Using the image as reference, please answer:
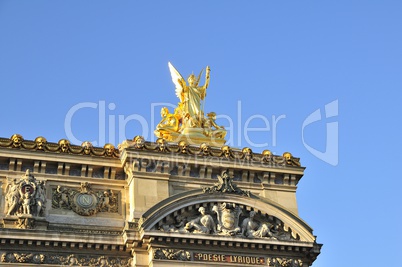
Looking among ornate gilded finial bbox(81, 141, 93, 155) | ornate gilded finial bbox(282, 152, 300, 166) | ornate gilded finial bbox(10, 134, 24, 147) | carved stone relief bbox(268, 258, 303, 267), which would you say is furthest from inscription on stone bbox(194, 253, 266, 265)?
ornate gilded finial bbox(10, 134, 24, 147)

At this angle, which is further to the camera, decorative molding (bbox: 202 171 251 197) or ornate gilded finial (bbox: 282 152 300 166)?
ornate gilded finial (bbox: 282 152 300 166)

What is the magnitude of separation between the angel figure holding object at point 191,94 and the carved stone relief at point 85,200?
5962 mm

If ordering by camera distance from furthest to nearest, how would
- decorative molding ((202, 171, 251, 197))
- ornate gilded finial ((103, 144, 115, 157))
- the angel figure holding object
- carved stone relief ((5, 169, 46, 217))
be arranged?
1. the angel figure holding object
2. ornate gilded finial ((103, 144, 115, 157))
3. decorative molding ((202, 171, 251, 197))
4. carved stone relief ((5, 169, 46, 217))

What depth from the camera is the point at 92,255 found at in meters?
32.1

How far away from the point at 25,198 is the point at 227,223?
25.7 ft

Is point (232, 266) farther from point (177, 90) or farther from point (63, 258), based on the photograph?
point (177, 90)

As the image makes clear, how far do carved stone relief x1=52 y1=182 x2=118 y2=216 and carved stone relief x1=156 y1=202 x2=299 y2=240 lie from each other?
8.47ft

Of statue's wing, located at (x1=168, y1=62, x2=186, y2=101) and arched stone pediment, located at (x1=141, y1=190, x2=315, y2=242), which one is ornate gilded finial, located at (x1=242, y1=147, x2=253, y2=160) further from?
statue's wing, located at (x1=168, y1=62, x2=186, y2=101)

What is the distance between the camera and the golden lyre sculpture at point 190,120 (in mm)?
37312

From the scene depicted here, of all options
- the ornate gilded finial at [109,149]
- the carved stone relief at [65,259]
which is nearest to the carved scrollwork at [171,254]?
the carved stone relief at [65,259]

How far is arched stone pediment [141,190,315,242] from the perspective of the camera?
3262 centimetres

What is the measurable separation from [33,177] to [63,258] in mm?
3524

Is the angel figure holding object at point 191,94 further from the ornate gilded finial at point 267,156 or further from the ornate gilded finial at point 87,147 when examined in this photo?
the ornate gilded finial at point 87,147

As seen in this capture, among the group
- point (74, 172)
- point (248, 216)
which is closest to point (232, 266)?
point (248, 216)
